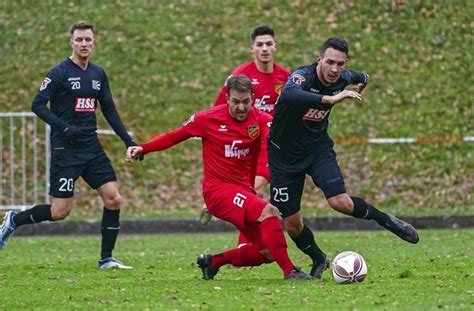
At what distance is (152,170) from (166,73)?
2.91 m

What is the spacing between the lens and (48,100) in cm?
1315

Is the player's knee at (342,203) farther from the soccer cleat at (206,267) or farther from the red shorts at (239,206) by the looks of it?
the soccer cleat at (206,267)

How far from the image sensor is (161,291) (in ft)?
33.9

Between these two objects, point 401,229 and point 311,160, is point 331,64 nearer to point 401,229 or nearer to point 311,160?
point 311,160

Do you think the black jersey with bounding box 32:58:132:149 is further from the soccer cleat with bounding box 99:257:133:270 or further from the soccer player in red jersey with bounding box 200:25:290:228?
the soccer player in red jersey with bounding box 200:25:290:228

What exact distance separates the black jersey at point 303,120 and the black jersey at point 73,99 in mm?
2223

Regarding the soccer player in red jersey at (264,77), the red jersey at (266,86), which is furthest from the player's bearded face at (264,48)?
the red jersey at (266,86)

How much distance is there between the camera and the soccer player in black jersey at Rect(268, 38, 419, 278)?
11.2m

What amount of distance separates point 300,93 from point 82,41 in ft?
10.7

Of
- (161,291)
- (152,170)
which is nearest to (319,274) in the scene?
(161,291)

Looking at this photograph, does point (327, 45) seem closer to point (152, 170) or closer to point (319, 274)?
point (319, 274)

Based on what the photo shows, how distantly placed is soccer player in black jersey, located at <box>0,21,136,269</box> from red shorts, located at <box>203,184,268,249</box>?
216 centimetres

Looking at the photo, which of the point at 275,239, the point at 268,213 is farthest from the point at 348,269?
the point at 268,213

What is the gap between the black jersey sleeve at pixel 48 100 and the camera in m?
13.0
